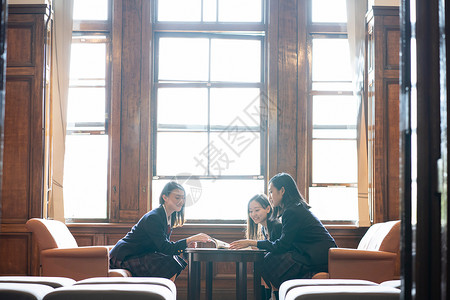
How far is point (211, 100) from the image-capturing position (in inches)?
230

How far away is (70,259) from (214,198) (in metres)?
1.91

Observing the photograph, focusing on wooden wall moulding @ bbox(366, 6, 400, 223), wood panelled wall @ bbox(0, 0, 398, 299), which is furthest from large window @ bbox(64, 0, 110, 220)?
wooden wall moulding @ bbox(366, 6, 400, 223)

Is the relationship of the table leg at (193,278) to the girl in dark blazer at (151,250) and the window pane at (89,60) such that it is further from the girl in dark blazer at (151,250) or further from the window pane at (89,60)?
the window pane at (89,60)

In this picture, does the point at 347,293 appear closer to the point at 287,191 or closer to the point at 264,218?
the point at 287,191

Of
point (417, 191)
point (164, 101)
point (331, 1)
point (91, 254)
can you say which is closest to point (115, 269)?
point (91, 254)

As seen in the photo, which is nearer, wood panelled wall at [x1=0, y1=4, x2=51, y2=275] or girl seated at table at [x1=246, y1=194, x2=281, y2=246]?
girl seated at table at [x1=246, y1=194, x2=281, y2=246]

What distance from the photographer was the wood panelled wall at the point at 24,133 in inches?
212

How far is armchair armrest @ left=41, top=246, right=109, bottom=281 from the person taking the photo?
414 centimetres

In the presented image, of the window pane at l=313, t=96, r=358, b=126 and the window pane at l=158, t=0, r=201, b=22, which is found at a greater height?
the window pane at l=158, t=0, r=201, b=22

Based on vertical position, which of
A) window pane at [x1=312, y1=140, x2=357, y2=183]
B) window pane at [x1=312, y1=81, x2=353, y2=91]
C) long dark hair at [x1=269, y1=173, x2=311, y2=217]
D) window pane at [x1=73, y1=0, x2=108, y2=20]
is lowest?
long dark hair at [x1=269, y1=173, x2=311, y2=217]

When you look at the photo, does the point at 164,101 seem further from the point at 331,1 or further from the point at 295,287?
the point at 295,287

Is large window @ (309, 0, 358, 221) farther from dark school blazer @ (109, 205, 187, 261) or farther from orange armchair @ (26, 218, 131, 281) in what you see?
orange armchair @ (26, 218, 131, 281)

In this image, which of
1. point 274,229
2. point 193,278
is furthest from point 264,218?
point 193,278

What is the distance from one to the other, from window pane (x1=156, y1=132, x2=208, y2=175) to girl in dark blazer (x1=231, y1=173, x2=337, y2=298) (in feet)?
5.34
